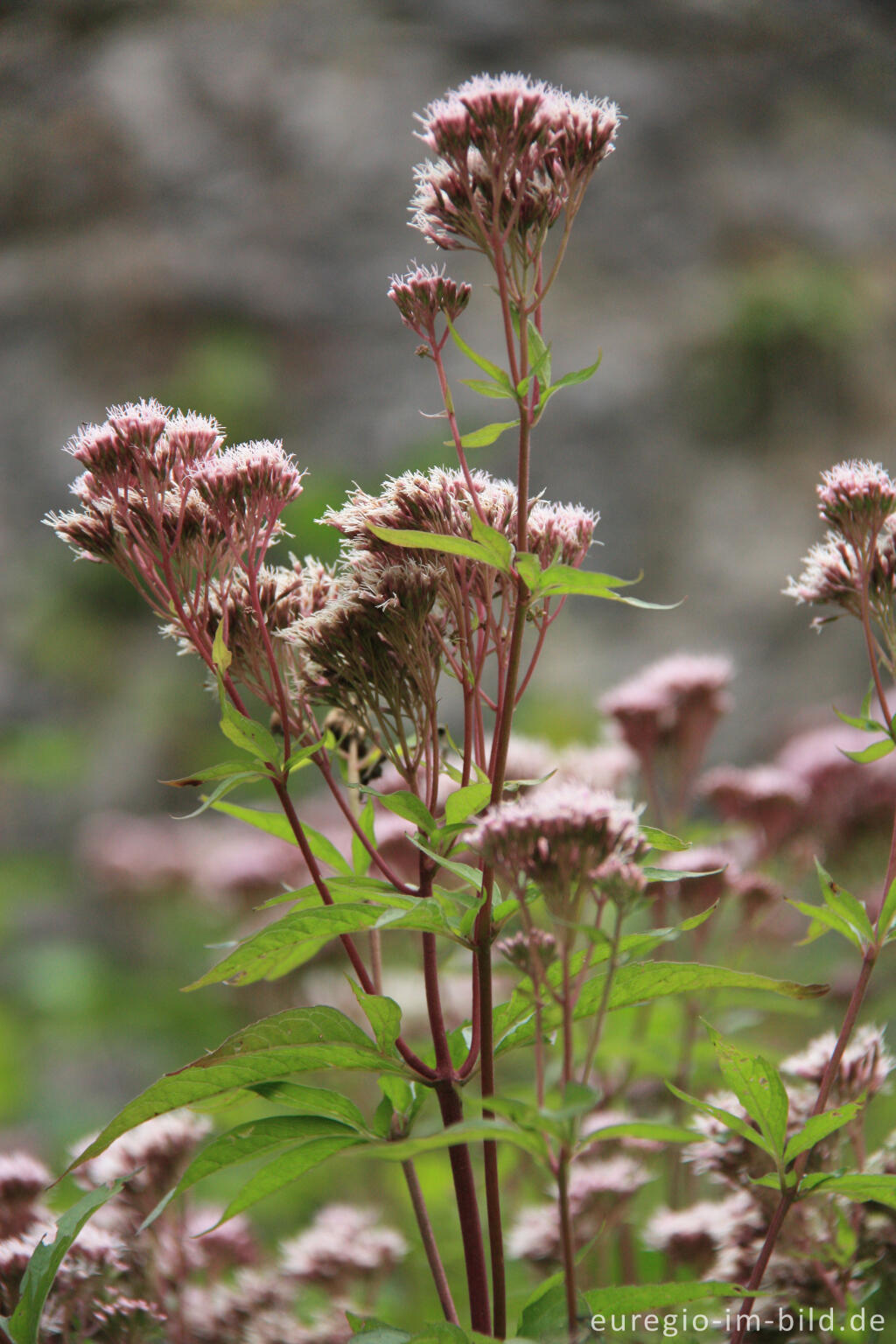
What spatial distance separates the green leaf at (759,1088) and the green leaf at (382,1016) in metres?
0.22

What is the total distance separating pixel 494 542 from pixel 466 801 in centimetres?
18

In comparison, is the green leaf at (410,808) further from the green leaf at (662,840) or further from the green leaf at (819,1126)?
the green leaf at (819,1126)

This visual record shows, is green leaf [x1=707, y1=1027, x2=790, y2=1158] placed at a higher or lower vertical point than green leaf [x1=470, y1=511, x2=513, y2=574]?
lower

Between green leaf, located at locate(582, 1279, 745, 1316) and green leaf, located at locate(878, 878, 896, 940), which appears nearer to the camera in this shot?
green leaf, located at locate(582, 1279, 745, 1316)

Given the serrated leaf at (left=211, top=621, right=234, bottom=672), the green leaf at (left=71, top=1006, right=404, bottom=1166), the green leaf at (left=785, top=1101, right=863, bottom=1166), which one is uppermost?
the serrated leaf at (left=211, top=621, right=234, bottom=672)

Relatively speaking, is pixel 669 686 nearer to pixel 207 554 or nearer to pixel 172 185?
pixel 207 554

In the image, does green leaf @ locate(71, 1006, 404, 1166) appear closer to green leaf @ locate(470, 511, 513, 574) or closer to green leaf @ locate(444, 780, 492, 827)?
green leaf @ locate(444, 780, 492, 827)

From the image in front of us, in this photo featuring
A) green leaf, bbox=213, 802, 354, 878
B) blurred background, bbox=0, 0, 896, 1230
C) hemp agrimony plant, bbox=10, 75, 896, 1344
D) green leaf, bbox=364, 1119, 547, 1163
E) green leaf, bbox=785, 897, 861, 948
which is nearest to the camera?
green leaf, bbox=364, 1119, 547, 1163

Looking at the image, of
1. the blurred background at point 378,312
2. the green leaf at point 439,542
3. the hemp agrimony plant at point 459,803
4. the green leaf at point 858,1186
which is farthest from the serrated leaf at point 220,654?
the blurred background at point 378,312

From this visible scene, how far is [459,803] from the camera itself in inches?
28.2

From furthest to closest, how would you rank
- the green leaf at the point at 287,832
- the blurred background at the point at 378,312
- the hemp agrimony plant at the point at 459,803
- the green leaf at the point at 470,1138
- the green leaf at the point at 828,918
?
the blurred background at the point at 378,312 → the green leaf at the point at 287,832 → the green leaf at the point at 828,918 → the hemp agrimony plant at the point at 459,803 → the green leaf at the point at 470,1138

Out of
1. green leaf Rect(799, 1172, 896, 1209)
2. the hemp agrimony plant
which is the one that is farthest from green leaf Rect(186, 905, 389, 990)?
green leaf Rect(799, 1172, 896, 1209)

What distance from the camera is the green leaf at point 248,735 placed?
29.0 inches

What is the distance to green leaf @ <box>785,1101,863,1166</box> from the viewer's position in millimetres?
681
